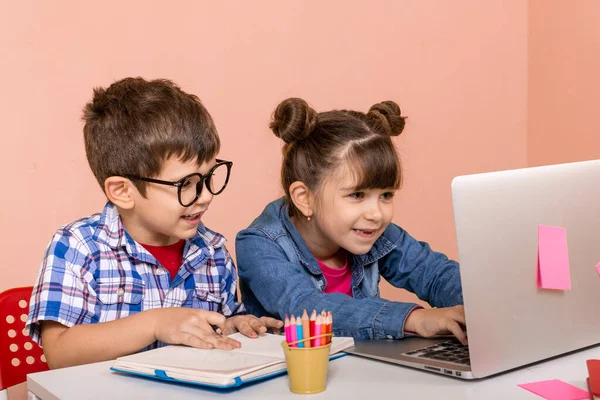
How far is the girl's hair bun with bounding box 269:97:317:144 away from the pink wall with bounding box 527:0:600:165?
1.33 m

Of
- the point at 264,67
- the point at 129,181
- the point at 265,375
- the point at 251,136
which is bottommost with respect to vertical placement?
the point at 265,375

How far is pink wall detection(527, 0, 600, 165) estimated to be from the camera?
8.13 feet

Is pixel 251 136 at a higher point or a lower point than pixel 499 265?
higher

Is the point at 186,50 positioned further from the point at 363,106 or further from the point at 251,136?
the point at 363,106

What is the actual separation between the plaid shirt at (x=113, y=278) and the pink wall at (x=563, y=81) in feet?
4.95

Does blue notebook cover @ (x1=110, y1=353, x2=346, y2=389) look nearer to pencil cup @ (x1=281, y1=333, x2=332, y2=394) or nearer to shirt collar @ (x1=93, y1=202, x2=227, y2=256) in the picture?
pencil cup @ (x1=281, y1=333, x2=332, y2=394)

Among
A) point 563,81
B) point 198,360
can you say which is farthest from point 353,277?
point 563,81

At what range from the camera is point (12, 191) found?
6.00ft

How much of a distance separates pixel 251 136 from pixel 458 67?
0.90 metres

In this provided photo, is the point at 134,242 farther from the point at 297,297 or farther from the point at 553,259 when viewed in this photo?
the point at 553,259

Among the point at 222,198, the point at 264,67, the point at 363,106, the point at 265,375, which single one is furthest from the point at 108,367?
the point at 363,106

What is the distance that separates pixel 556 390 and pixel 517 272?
0.15m

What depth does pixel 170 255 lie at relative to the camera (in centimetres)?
150

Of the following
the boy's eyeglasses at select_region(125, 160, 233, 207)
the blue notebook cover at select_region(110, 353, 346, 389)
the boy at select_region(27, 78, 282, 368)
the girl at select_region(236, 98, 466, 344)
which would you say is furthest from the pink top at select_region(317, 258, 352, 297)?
the blue notebook cover at select_region(110, 353, 346, 389)
